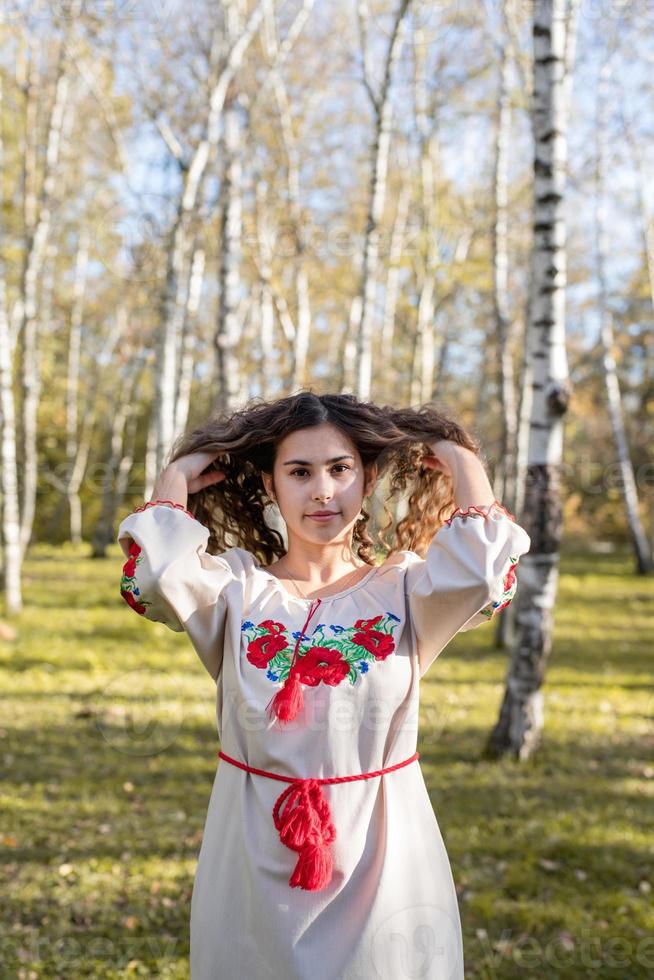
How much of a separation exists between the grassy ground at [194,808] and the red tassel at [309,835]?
6.19 ft

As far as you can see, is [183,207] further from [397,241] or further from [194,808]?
[397,241]

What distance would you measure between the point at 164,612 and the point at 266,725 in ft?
1.17

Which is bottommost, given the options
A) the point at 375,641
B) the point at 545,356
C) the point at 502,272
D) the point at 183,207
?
the point at 375,641

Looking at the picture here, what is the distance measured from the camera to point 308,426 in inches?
86.7

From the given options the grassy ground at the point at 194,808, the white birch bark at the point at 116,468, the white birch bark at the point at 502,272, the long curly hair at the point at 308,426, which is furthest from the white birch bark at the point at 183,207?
the long curly hair at the point at 308,426

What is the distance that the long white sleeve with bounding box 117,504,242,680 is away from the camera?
1.99 metres

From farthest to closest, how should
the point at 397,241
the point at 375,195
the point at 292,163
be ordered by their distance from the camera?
the point at 397,241, the point at 292,163, the point at 375,195

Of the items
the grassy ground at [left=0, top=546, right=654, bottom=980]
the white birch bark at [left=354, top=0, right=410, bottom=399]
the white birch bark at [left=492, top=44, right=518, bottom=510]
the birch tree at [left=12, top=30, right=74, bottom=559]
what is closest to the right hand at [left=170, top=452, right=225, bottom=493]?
the grassy ground at [left=0, top=546, right=654, bottom=980]

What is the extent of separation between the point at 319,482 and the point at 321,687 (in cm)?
50

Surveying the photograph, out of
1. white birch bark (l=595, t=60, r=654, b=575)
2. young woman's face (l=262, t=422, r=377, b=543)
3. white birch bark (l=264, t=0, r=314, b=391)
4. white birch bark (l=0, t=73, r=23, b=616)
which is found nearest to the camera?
young woman's face (l=262, t=422, r=377, b=543)

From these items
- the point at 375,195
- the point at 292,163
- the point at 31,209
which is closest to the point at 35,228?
the point at 31,209

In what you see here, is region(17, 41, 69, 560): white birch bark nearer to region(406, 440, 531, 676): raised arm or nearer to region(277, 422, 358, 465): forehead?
region(277, 422, 358, 465): forehead

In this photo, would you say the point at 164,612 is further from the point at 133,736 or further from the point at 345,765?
the point at 133,736

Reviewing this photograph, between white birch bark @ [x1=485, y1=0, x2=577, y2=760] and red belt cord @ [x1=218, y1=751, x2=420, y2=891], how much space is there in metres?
3.85
